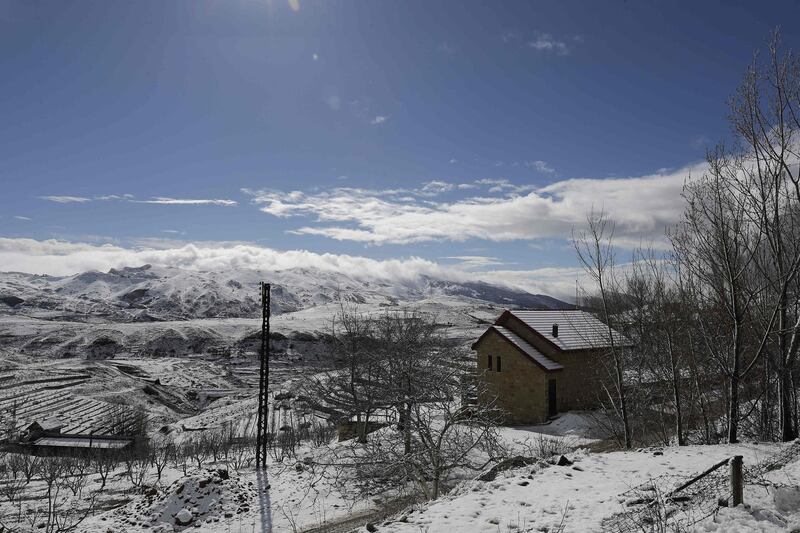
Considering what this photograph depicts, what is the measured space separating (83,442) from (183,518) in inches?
1196

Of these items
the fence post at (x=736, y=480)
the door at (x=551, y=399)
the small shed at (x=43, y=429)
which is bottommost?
the small shed at (x=43, y=429)

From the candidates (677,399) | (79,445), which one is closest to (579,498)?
(677,399)

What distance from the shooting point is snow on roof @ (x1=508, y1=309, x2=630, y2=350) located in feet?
91.6

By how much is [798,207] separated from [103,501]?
99.5 ft

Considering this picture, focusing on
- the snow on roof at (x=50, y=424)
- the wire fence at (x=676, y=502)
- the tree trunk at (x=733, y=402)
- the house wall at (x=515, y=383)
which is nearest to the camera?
the wire fence at (x=676, y=502)

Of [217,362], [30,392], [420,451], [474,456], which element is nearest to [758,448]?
[420,451]

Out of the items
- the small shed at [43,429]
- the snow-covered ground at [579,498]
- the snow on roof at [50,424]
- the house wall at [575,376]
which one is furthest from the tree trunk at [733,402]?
the snow on roof at [50,424]

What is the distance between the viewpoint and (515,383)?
27.8 metres

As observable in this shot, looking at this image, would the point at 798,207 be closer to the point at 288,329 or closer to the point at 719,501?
the point at 719,501

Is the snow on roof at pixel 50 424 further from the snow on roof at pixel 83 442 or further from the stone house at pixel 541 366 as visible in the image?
the stone house at pixel 541 366

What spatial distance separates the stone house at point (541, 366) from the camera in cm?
2652

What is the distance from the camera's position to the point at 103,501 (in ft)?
69.2

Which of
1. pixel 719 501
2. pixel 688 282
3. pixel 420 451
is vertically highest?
pixel 688 282

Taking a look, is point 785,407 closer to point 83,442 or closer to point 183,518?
point 183,518
